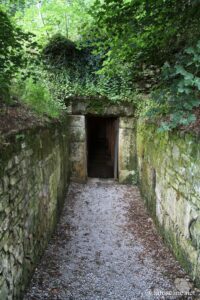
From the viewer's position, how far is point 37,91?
4.64 meters

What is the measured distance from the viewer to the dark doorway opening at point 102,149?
881cm

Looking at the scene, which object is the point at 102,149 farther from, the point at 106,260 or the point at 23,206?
the point at 23,206

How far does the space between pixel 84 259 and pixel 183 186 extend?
1.95 meters

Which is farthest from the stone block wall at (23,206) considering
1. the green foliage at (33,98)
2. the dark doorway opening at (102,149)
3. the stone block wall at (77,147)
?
the dark doorway opening at (102,149)

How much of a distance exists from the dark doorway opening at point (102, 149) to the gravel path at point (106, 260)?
2818 millimetres

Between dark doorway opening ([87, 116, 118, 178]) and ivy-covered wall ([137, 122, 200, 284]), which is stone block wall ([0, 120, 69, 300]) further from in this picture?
dark doorway opening ([87, 116, 118, 178])

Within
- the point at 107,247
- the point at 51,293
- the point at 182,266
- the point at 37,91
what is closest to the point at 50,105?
the point at 37,91

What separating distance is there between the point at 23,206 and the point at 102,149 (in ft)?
35.8

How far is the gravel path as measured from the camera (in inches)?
120

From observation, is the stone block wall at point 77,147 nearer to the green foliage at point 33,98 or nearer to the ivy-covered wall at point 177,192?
the green foliage at point 33,98

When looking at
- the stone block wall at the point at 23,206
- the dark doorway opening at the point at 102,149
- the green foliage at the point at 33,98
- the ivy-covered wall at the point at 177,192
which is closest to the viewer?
the stone block wall at the point at 23,206

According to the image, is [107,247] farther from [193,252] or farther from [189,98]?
[189,98]

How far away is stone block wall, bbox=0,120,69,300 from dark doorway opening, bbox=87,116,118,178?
4.22 m

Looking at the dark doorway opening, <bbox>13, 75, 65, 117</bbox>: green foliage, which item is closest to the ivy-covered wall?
<bbox>13, 75, 65, 117</bbox>: green foliage
